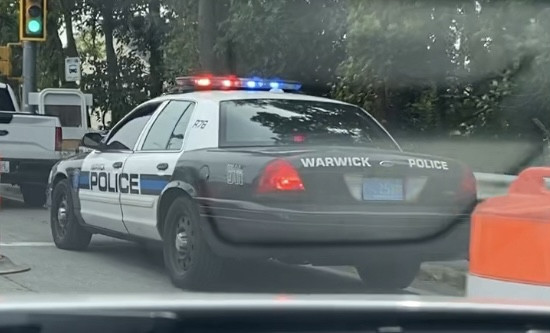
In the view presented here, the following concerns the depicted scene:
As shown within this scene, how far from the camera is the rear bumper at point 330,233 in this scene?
6.73 metres

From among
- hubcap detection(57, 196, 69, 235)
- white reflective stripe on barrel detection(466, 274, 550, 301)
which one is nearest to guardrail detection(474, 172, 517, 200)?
hubcap detection(57, 196, 69, 235)

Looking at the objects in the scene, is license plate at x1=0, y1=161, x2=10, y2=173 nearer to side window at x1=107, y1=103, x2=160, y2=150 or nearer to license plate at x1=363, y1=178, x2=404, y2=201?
side window at x1=107, y1=103, x2=160, y2=150

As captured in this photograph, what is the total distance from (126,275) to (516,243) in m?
4.33

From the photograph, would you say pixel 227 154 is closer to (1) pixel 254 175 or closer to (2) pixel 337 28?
(1) pixel 254 175

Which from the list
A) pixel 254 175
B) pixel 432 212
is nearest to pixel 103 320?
pixel 254 175

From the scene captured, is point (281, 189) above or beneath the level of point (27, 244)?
above

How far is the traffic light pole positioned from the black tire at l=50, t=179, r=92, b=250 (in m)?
8.84

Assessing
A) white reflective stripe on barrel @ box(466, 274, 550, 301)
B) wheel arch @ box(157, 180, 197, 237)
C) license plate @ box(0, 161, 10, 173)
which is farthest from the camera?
license plate @ box(0, 161, 10, 173)

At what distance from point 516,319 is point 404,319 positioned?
27 cm

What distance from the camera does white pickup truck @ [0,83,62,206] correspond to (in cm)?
1420

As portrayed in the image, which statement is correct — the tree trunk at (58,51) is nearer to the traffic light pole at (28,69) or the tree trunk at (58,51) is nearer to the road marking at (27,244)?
the traffic light pole at (28,69)

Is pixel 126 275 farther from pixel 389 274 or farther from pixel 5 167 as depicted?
pixel 5 167

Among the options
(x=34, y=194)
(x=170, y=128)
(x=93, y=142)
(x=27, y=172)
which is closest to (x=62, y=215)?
(x=93, y=142)

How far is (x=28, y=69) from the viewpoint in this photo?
1848cm
